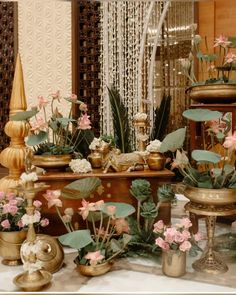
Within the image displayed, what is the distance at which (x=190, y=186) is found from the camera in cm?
160

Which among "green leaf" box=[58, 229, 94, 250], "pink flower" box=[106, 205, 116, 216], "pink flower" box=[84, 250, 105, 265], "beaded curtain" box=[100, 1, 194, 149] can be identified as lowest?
"pink flower" box=[84, 250, 105, 265]

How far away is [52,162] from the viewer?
6.54 ft

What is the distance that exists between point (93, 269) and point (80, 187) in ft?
1.10

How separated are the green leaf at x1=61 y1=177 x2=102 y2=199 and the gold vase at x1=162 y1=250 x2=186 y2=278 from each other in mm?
408

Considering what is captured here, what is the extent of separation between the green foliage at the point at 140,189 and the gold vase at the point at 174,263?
31cm

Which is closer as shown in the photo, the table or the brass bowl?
the brass bowl

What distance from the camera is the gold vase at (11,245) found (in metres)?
1.66

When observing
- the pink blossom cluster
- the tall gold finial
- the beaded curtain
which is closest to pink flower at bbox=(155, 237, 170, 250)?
the pink blossom cluster

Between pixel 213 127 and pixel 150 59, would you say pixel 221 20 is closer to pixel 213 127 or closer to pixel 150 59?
pixel 150 59

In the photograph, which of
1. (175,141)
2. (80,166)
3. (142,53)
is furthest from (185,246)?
(142,53)

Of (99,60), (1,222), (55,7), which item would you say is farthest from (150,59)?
(1,222)

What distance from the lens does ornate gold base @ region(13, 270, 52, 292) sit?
4.59ft

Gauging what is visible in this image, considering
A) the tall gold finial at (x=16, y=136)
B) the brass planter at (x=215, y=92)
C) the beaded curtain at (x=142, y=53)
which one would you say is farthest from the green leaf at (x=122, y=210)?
the beaded curtain at (x=142, y=53)

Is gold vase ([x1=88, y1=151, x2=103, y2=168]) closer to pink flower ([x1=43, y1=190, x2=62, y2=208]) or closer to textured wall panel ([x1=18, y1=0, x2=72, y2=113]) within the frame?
pink flower ([x1=43, y1=190, x2=62, y2=208])
